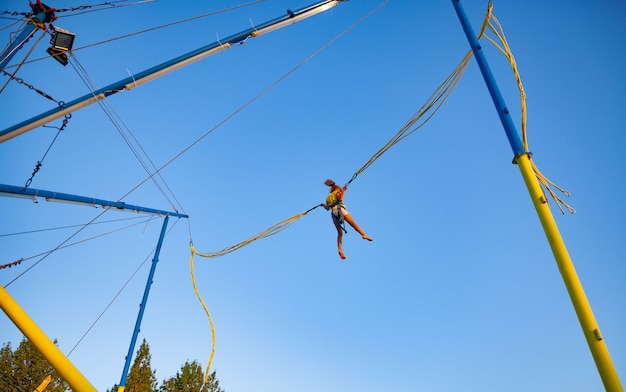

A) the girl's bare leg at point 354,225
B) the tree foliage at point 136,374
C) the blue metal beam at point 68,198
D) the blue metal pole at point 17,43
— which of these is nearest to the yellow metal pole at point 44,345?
the girl's bare leg at point 354,225

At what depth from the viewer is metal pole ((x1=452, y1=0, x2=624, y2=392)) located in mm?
2436

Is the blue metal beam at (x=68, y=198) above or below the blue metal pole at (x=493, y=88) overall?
above

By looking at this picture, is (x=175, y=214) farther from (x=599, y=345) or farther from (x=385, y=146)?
(x=599, y=345)

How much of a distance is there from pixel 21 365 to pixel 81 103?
33471 mm

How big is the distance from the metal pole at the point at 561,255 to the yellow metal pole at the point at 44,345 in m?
3.29

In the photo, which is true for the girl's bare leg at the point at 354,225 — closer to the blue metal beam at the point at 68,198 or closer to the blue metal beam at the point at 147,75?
the blue metal beam at the point at 147,75

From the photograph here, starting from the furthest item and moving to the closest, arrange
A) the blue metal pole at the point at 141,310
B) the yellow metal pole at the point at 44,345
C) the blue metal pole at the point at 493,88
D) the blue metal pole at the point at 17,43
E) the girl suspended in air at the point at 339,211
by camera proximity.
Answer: the blue metal pole at the point at 141,310
the blue metal pole at the point at 17,43
the girl suspended in air at the point at 339,211
the blue metal pole at the point at 493,88
the yellow metal pole at the point at 44,345

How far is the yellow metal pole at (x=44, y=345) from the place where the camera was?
186 centimetres

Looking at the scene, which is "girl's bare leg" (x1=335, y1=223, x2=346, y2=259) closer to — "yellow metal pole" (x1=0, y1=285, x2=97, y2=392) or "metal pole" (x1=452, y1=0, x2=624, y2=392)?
"metal pole" (x1=452, y1=0, x2=624, y2=392)

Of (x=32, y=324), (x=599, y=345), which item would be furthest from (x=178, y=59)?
(x=599, y=345)

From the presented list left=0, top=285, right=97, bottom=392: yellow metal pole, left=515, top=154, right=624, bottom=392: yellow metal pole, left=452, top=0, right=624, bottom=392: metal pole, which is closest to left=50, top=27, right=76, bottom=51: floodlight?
left=0, top=285, right=97, bottom=392: yellow metal pole

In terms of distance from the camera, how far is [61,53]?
716 cm

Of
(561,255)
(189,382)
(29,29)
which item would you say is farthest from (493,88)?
(189,382)

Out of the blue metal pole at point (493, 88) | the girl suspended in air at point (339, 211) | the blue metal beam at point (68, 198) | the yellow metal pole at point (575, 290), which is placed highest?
the blue metal beam at point (68, 198)
